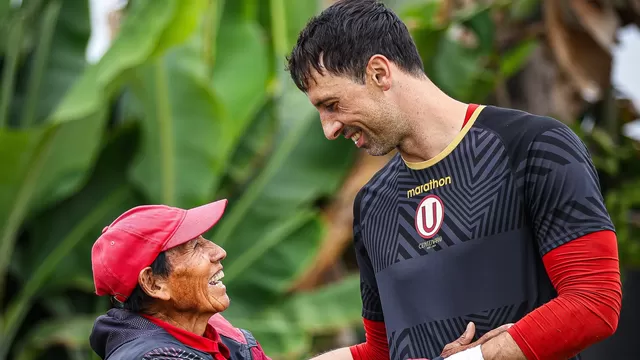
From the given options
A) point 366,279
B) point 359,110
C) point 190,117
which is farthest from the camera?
point 190,117

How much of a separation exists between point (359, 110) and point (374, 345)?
0.76m

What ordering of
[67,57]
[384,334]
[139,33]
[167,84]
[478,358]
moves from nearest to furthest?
[478,358] → [384,334] → [139,33] → [167,84] → [67,57]

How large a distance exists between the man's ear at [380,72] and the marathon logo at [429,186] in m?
0.26

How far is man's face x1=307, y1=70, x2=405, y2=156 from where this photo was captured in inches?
104

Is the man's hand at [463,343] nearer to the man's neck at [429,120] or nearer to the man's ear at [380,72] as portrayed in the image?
the man's neck at [429,120]

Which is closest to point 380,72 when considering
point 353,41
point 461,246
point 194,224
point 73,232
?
point 353,41

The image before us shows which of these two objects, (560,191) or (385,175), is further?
(385,175)

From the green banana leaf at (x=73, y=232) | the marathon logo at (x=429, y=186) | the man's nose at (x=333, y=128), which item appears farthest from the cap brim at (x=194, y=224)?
the green banana leaf at (x=73, y=232)

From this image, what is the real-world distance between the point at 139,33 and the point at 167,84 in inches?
23.7

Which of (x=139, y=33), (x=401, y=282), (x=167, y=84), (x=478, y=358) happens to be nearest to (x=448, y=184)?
(x=401, y=282)

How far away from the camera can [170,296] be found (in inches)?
108

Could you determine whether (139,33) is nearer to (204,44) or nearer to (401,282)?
(204,44)

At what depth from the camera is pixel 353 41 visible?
8.55ft

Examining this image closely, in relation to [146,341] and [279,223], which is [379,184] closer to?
[146,341]
